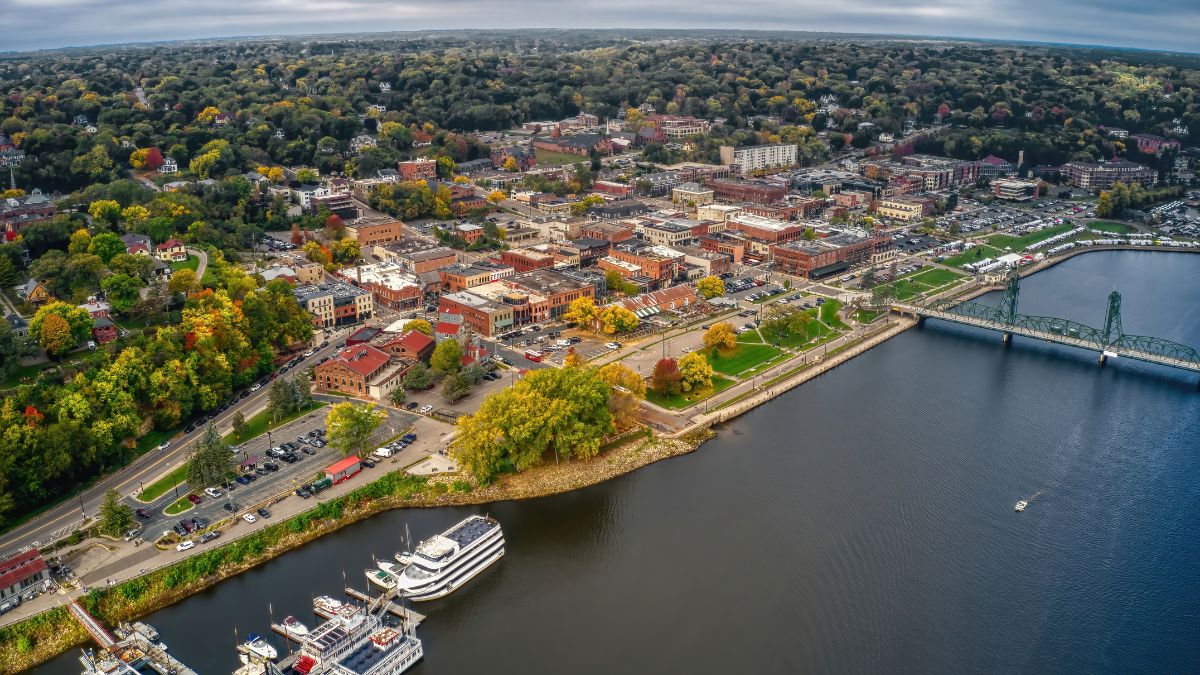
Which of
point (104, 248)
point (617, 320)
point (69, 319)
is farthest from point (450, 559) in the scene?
point (104, 248)

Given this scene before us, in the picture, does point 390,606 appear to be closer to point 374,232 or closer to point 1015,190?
point 374,232

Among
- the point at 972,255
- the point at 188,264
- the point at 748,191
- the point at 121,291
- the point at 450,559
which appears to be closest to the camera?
the point at 450,559

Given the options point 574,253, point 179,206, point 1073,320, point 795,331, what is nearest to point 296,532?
point 795,331

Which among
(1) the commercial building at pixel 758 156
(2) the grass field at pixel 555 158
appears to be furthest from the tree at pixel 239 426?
(1) the commercial building at pixel 758 156

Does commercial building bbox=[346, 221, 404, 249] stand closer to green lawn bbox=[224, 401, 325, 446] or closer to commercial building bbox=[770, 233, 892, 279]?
green lawn bbox=[224, 401, 325, 446]

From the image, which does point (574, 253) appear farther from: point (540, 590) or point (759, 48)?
point (759, 48)

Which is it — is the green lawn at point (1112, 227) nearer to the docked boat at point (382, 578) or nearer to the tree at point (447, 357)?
the tree at point (447, 357)

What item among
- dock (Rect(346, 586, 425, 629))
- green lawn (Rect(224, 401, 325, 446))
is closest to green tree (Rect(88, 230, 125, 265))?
green lawn (Rect(224, 401, 325, 446))
